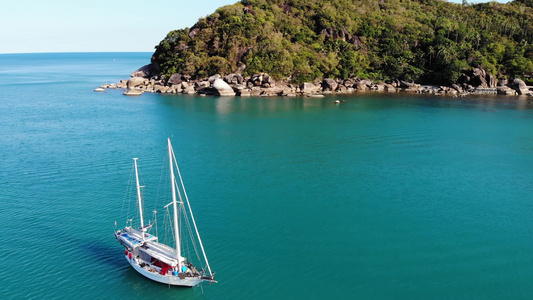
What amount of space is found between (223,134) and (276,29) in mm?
78898

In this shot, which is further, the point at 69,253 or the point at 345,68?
the point at 345,68

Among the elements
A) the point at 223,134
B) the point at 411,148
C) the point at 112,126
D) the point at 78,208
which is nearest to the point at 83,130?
the point at 112,126

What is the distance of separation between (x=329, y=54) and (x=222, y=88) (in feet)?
136

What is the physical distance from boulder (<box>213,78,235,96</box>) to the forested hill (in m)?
8.33

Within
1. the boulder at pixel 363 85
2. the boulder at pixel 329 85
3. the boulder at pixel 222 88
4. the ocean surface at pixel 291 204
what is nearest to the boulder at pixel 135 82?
the boulder at pixel 222 88

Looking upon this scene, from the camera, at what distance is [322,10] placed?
149125mm

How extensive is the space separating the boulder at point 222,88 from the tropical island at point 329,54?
0.29 meters

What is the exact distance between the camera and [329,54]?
13300 cm

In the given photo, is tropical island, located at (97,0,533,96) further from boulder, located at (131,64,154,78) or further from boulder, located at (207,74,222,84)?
boulder, located at (131,64,154,78)

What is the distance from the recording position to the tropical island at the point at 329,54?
122m

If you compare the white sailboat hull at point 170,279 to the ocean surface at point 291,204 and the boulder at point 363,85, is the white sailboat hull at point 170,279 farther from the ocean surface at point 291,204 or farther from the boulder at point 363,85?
the boulder at point 363,85

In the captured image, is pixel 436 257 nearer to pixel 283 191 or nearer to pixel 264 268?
pixel 264 268

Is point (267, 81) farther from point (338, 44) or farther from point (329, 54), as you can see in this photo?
point (338, 44)

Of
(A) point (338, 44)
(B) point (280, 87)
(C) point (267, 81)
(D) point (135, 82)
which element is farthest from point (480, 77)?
(D) point (135, 82)
